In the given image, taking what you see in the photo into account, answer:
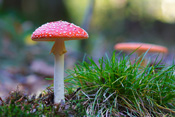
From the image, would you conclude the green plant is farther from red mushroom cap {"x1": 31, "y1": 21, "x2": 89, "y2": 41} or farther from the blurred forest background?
the blurred forest background

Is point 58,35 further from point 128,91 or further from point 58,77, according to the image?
point 128,91

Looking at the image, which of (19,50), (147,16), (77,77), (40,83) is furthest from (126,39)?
(77,77)

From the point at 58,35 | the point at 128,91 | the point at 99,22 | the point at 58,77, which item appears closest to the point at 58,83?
the point at 58,77

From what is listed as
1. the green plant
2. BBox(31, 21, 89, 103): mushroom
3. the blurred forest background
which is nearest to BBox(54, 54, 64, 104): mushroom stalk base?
BBox(31, 21, 89, 103): mushroom

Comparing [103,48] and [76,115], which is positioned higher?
[103,48]

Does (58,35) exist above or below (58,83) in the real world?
above

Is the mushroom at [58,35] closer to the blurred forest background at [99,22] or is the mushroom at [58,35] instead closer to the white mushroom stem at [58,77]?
the white mushroom stem at [58,77]

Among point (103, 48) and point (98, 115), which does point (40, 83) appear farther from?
point (103, 48)
